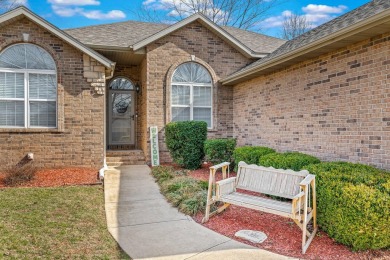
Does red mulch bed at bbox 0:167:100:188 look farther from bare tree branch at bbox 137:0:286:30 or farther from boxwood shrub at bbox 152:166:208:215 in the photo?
bare tree branch at bbox 137:0:286:30

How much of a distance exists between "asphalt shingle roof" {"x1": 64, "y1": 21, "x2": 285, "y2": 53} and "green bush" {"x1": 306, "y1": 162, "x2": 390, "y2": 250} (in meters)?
8.70

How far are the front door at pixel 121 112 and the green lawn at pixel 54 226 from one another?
6.59 meters

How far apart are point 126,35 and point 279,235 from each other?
1002 centimetres

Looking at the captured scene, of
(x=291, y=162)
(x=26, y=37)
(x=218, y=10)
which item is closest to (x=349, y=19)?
(x=291, y=162)

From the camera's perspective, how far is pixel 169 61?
11078mm

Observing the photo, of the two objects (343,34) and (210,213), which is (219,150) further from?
(343,34)

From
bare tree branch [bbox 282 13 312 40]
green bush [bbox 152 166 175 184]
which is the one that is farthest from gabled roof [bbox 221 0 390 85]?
bare tree branch [bbox 282 13 312 40]

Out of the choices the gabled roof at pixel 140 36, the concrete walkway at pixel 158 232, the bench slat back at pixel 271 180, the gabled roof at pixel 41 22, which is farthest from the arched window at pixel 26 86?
the bench slat back at pixel 271 180

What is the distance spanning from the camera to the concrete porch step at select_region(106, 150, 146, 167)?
1054 cm

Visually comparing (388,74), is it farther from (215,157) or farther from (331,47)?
(215,157)

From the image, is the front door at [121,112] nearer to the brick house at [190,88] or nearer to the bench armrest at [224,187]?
the brick house at [190,88]

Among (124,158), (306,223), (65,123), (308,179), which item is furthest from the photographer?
(124,158)

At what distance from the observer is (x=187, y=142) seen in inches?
379

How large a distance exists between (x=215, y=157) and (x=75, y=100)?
4.57 m
